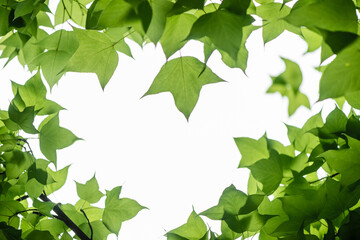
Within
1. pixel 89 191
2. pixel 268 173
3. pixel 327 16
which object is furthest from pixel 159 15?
pixel 89 191

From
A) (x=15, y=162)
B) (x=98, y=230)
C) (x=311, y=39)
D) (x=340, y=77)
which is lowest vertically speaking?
(x=98, y=230)

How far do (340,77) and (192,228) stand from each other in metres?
0.32

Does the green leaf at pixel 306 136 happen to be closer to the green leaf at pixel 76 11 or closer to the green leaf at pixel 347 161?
the green leaf at pixel 347 161

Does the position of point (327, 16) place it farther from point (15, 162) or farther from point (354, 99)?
point (15, 162)

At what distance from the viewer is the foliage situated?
0.31 meters

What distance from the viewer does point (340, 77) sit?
262 millimetres

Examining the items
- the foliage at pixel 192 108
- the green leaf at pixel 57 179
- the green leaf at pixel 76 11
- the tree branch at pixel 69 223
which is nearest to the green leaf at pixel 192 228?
the foliage at pixel 192 108

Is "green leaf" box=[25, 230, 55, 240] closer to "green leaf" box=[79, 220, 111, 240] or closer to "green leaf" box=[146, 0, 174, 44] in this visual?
"green leaf" box=[79, 220, 111, 240]

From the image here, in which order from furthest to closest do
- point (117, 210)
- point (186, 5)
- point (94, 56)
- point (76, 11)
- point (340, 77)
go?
point (76, 11) → point (117, 210) → point (94, 56) → point (186, 5) → point (340, 77)

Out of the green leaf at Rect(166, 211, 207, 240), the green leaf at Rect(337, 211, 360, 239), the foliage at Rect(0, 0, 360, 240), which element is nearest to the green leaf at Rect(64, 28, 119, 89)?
the foliage at Rect(0, 0, 360, 240)

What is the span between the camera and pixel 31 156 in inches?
23.7

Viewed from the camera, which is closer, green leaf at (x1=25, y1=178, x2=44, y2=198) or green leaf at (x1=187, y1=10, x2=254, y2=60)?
green leaf at (x1=187, y1=10, x2=254, y2=60)

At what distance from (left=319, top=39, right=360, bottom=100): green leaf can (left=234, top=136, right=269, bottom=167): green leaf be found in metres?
0.29

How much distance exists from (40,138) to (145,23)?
33cm
